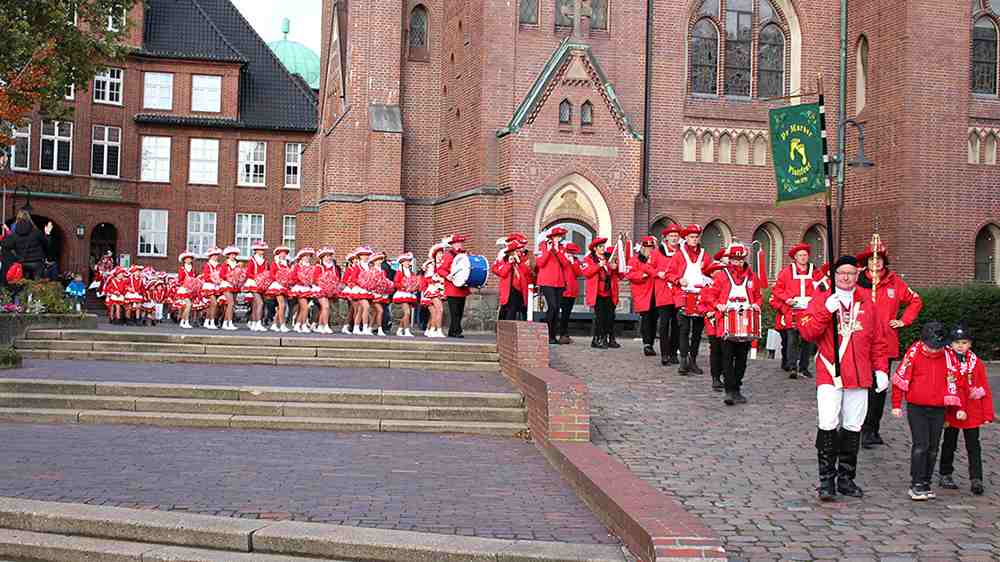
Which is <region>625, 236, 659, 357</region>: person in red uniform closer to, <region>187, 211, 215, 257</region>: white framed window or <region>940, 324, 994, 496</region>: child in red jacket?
<region>940, 324, 994, 496</region>: child in red jacket

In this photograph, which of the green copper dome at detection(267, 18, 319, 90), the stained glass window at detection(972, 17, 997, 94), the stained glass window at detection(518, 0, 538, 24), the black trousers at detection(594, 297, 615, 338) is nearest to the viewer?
the black trousers at detection(594, 297, 615, 338)

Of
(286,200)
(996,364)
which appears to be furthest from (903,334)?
Result: (286,200)

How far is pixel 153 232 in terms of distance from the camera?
4884 cm

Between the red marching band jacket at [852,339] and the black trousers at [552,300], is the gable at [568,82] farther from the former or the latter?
the red marching band jacket at [852,339]

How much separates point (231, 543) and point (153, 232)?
43.7 meters

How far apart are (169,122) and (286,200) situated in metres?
6.11

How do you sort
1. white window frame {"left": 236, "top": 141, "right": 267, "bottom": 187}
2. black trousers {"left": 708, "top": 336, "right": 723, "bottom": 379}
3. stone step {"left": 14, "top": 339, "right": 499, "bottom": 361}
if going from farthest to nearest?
white window frame {"left": 236, "top": 141, "right": 267, "bottom": 187}
stone step {"left": 14, "top": 339, "right": 499, "bottom": 361}
black trousers {"left": 708, "top": 336, "right": 723, "bottom": 379}

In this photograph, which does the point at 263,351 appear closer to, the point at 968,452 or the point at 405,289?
the point at 405,289

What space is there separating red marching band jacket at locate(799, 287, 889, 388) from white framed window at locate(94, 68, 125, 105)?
4394 centimetres

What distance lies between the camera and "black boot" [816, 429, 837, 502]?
898cm

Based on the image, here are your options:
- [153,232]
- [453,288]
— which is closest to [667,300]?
[453,288]

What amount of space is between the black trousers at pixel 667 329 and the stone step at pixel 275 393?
4.31m

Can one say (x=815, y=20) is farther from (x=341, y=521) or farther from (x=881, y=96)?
(x=341, y=521)

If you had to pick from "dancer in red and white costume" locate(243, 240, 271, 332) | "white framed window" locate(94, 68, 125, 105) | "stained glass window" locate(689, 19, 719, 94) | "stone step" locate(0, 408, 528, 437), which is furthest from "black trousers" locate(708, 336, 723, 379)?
"white framed window" locate(94, 68, 125, 105)
